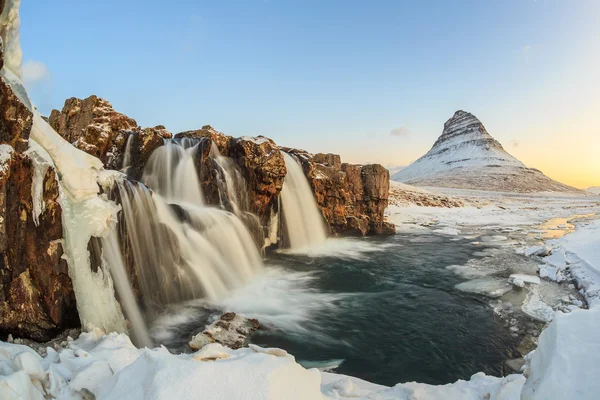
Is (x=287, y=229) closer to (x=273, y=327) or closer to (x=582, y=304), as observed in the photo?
(x=273, y=327)

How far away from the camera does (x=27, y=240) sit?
16.7ft

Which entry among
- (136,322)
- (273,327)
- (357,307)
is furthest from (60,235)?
(357,307)

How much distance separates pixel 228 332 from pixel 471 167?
450ft

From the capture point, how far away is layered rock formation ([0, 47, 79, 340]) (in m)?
4.79

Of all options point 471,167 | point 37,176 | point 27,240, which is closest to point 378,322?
point 27,240

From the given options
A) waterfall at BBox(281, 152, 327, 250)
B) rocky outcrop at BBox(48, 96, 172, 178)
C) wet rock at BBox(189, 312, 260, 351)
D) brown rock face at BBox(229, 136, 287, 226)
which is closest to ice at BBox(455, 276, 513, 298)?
wet rock at BBox(189, 312, 260, 351)

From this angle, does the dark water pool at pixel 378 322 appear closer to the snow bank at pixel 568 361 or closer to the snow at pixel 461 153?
the snow bank at pixel 568 361

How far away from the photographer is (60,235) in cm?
562

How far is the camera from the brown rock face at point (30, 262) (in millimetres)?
4797

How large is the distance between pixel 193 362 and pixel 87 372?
1.49m

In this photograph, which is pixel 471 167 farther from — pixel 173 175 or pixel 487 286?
pixel 173 175

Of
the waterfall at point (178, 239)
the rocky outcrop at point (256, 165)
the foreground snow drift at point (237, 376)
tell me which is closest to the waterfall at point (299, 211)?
the rocky outcrop at point (256, 165)

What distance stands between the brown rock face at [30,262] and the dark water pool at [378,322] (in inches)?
92.1

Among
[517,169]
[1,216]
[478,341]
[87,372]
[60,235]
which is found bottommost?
[478,341]
